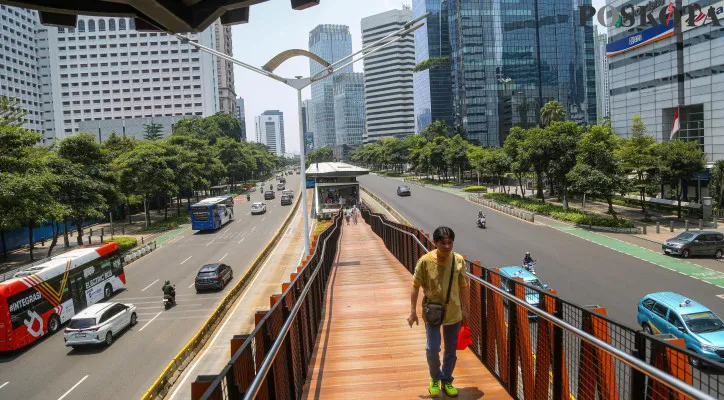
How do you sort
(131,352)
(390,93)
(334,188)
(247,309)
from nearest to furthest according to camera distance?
(131,352) < (247,309) < (334,188) < (390,93)

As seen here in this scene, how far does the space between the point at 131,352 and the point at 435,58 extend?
131 meters

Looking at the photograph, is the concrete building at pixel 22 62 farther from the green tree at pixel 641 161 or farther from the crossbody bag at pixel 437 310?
the crossbody bag at pixel 437 310

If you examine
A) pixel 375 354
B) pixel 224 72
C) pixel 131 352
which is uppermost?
pixel 224 72

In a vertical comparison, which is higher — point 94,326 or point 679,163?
point 679,163

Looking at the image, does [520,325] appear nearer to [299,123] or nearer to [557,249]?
[299,123]

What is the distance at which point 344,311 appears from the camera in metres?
10.4

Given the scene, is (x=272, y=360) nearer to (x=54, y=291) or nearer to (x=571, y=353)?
(x=571, y=353)

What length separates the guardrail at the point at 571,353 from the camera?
3.02 meters

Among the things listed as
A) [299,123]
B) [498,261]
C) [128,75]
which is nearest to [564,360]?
[299,123]

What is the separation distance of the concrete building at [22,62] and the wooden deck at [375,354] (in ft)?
457

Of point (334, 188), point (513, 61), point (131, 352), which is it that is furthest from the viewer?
point (513, 61)

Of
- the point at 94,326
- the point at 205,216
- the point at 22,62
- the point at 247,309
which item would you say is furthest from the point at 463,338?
the point at 22,62

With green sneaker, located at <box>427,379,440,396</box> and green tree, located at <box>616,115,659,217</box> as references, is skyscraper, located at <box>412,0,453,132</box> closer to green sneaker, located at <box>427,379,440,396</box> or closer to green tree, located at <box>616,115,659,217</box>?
green tree, located at <box>616,115,659,217</box>

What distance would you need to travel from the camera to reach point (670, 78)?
48844 millimetres
